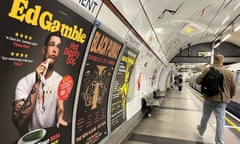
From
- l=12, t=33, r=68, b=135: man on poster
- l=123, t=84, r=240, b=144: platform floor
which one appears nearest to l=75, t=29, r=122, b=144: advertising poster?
l=12, t=33, r=68, b=135: man on poster

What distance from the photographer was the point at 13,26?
46.6 inches

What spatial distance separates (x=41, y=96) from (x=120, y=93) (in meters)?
2.39

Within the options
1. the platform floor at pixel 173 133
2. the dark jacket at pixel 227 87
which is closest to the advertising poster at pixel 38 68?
the platform floor at pixel 173 133

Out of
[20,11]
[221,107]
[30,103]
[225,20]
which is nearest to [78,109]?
[30,103]

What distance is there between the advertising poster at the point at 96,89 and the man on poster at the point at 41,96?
1.62 ft

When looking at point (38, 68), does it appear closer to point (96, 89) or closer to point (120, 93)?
point (96, 89)

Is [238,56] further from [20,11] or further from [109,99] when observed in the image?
[20,11]

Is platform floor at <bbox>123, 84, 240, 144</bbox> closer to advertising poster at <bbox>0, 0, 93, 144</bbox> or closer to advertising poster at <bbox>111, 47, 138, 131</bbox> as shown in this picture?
advertising poster at <bbox>111, 47, 138, 131</bbox>

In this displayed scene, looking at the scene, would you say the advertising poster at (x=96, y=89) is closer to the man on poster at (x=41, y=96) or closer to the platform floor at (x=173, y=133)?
the man on poster at (x=41, y=96)

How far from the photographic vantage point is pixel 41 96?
1619 mm

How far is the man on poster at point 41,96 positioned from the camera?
4.54 ft

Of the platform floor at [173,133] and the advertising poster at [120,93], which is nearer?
the advertising poster at [120,93]

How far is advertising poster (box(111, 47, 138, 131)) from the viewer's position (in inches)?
139

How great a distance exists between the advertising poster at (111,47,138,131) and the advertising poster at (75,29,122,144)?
13.4 inches
